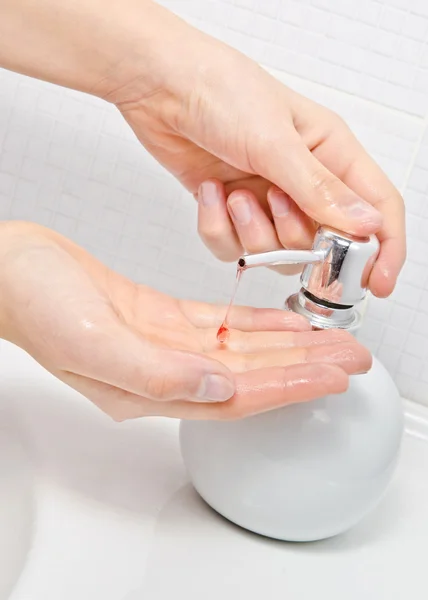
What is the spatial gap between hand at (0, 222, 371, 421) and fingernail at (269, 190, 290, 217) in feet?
0.27

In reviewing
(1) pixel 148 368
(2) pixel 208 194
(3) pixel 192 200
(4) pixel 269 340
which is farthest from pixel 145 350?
(3) pixel 192 200

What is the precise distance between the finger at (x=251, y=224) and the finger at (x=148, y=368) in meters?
0.19

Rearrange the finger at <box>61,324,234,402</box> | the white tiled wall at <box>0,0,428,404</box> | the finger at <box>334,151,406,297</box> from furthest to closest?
the white tiled wall at <box>0,0,428,404</box> < the finger at <box>334,151,406,297</box> < the finger at <box>61,324,234,402</box>

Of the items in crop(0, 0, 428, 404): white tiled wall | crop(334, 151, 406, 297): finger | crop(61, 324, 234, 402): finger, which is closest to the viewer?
crop(61, 324, 234, 402): finger

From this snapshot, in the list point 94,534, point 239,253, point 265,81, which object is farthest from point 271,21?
point 94,534

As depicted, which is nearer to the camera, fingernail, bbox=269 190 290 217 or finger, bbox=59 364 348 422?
finger, bbox=59 364 348 422

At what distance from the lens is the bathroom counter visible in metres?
0.48

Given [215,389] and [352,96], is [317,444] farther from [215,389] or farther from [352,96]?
[352,96]

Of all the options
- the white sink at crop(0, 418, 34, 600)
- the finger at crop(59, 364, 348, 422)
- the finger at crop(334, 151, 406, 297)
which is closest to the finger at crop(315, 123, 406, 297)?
the finger at crop(334, 151, 406, 297)

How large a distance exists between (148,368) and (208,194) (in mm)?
230

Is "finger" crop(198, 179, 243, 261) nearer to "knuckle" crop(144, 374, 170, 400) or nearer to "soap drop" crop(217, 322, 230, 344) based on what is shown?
"soap drop" crop(217, 322, 230, 344)

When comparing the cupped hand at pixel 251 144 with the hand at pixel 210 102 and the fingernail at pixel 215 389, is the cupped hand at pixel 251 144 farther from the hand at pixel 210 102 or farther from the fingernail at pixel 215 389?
the fingernail at pixel 215 389

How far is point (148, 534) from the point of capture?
0.52 metres

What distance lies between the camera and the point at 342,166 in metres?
0.62
